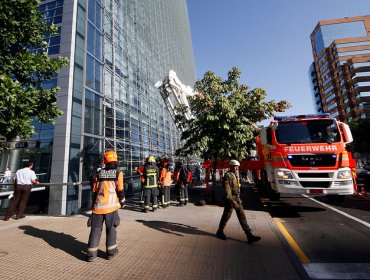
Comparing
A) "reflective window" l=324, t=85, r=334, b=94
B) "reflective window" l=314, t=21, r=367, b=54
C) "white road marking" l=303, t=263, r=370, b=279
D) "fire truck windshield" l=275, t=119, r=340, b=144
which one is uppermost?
"reflective window" l=314, t=21, r=367, b=54

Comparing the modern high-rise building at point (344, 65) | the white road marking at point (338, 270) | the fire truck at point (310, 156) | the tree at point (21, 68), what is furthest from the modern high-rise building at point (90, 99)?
the modern high-rise building at point (344, 65)

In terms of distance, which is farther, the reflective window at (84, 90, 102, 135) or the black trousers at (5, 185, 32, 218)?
the reflective window at (84, 90, 102, 135)

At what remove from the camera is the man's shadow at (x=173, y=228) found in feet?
17.4

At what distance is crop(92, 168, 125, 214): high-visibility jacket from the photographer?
3.84 meters

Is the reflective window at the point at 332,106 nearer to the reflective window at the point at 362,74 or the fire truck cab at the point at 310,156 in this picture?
the reflective window at the point at 362,74

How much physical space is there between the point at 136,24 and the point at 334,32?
9325 centimetres

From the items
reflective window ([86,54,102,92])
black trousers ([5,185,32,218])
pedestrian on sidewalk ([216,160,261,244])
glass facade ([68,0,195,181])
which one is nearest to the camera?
pedestrian on sidewalk ([216,160,261,244])

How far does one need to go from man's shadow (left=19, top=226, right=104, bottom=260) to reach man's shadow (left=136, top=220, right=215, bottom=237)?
67.7 inches

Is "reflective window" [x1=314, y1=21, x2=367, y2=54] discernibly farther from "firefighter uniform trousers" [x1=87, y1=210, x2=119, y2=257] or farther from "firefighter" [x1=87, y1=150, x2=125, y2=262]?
"firefighter uniform trousers" [x1=87, y1=210, x2=119, y2=257]

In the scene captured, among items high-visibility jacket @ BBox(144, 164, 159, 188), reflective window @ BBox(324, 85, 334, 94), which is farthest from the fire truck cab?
reflective window @ BBox(324, 85, 334, 94)

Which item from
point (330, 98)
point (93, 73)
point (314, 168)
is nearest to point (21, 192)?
point (93, 73)

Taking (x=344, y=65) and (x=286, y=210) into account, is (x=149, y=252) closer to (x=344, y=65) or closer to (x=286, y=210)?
(x=286, y=210)

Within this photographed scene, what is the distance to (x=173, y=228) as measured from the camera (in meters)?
5.65

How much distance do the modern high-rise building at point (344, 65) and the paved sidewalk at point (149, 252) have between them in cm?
6412
